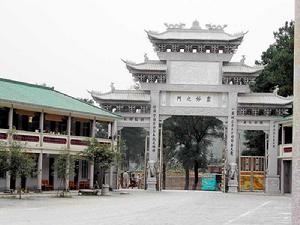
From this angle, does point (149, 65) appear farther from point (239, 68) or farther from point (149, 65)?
point (239, 68)

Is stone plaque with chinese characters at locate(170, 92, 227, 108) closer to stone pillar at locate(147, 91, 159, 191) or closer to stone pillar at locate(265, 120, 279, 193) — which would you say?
stone pillar at locate(147, 91, 159, 191)

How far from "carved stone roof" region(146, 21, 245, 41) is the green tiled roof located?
24.9ft

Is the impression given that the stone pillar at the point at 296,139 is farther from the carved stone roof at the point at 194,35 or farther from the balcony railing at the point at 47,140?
the carved stone roof at the point at 194,35

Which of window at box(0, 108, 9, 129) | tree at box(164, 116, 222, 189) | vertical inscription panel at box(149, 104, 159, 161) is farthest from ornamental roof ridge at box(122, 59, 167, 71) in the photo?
tree at box(164, 116, 222, 189)

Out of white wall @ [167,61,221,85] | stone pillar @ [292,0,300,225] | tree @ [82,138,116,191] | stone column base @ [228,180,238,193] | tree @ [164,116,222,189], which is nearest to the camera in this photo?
stone pillar @ [292,0,300,225]

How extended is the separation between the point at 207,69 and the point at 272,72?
9.95 m

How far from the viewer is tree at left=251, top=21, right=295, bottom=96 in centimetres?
5486

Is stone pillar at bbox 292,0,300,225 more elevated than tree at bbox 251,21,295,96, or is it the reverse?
tree at bbox 251,21,295,96

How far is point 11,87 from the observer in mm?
38719

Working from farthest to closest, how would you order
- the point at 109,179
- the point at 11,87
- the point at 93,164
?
the point at 109,179
the point at 93,164
the point at 11,87

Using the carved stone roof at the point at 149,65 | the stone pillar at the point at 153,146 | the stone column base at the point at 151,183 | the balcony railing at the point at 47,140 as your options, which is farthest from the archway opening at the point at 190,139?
the balcony railing at the point at 47,140

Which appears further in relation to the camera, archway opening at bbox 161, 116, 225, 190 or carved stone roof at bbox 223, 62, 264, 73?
archway opening at bbox 161, 116, 225, 190

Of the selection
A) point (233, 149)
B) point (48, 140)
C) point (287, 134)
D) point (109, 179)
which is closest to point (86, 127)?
point (109, 179)

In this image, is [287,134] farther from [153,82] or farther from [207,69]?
[153,82]
